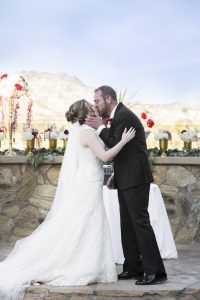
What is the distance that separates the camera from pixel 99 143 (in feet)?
14.6

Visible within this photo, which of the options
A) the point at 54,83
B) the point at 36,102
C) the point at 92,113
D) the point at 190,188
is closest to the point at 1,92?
the point at 190,188

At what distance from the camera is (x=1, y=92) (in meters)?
8.21

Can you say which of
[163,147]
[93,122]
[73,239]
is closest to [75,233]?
[73,239]

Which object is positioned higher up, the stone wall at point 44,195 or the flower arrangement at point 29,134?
the flower arrangement at point 29,134

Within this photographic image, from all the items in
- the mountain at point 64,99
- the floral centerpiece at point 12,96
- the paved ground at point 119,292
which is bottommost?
the paved ground at point 119,292

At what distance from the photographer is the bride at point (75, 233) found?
4.48m

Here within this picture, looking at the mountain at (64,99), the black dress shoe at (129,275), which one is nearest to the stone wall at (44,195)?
the black dress shoe at (129,275)

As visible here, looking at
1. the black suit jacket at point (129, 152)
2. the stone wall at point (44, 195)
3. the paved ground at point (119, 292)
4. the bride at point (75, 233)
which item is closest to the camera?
the paved ground at point (119, 292)

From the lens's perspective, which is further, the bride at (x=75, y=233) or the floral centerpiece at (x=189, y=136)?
the floral centerpiece at (x=189, y=136)

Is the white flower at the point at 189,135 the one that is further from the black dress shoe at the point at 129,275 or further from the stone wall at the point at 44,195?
the black dress shoe at the point at 129,275

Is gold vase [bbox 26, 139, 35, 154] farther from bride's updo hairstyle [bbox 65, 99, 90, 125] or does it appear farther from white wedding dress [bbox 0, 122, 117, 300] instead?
bride's updo hairstyle [bbox 65, 99, 90, 125]

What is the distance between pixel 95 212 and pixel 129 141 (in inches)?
24.7

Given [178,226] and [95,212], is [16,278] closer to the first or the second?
[95,212]

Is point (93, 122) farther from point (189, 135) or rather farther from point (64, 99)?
point (64, 99)
